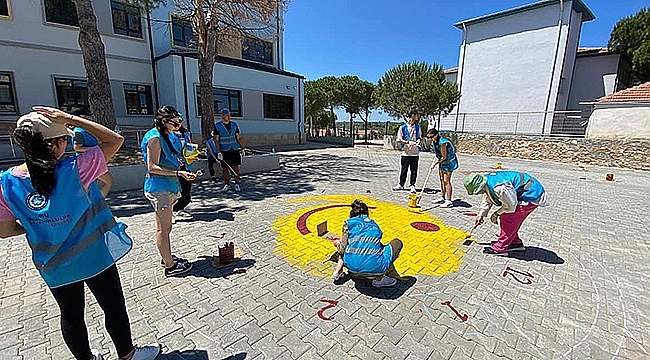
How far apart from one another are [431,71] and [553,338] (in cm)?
2009

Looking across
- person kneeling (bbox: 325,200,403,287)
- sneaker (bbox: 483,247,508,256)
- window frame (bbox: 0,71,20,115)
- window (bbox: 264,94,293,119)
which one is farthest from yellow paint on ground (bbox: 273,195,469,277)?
window frame (bbox: 0,71,20,115)

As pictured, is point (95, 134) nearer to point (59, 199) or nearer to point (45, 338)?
point (59, 199)

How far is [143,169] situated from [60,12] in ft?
41.3

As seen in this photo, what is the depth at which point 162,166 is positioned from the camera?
314cm

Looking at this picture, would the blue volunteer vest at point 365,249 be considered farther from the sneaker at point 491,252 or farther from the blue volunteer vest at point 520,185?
the sneaker at point 491,252

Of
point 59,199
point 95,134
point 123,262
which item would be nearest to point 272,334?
point 59,199

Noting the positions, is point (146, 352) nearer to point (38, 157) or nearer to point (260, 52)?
point (38, 157)

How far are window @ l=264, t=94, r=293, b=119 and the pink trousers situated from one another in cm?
1768

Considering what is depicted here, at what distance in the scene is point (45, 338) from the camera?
7.64 feet

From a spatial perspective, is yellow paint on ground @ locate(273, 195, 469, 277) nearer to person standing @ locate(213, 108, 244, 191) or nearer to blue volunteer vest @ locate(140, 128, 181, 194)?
blue volunteer vest @ locate(140, 128, 181, 194)

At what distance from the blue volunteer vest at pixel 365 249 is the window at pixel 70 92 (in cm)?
1635

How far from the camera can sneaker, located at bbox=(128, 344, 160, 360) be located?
206cm

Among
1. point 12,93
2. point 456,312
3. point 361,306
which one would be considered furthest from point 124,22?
point 456,312

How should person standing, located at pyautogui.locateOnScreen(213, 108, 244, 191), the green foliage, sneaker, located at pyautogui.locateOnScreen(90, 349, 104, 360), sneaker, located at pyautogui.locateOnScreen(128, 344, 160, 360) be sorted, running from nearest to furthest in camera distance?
sneaker, located at pyautogui.locateOnScreen(90, 349, 104, 360) < sneaker, located at pyautogui.locateOnScreen(128, 344, 160, 360) < person standing, located at pyautogui.locateOnScreen(213, 108, 244, 191) < the green foliage
